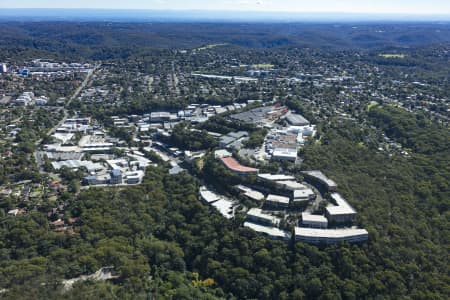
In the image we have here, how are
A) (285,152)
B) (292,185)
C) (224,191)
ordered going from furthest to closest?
1. (285,152)
2. (224,191)
3. (292,185)

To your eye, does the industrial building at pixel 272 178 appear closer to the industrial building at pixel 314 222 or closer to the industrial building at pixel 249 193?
the industrial building at pixel 249 193

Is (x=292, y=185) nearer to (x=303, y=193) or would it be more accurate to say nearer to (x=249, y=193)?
(x=303, y=193)

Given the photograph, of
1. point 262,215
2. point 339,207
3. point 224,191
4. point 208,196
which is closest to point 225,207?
point 208,196

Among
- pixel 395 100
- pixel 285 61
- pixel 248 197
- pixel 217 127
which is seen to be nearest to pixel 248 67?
pixel 285 61

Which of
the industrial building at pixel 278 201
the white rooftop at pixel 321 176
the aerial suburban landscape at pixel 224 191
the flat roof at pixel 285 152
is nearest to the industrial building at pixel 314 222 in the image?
the aerial suburban landscape at pixel 224 191

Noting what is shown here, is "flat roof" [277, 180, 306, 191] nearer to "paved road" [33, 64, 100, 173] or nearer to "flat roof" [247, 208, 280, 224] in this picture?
"flat roof" [247, 208, 280, 224]

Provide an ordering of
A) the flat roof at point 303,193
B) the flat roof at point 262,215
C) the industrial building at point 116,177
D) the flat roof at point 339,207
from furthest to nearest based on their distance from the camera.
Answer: the industrial building at point 116,177
the flat roof at point 303,193
the flat roof at point 262,215
the flat roof at point 339,207

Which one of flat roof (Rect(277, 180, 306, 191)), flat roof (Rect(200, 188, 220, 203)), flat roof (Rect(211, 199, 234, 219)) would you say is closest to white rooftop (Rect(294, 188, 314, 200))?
flat roof (Rect(277, 180, 306, 191))
